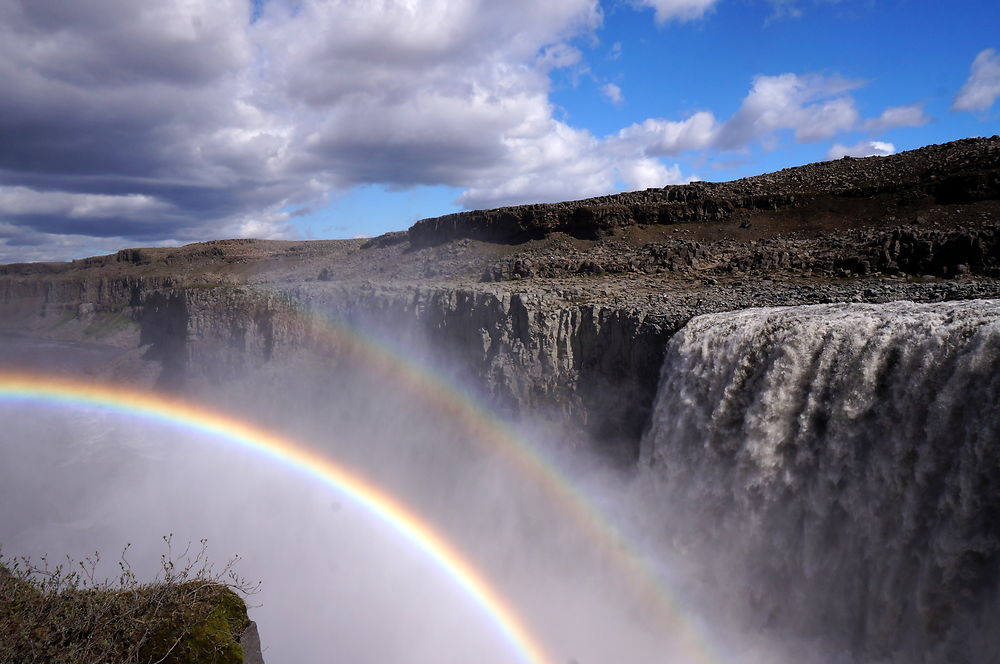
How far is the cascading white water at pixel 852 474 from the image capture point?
9.41m

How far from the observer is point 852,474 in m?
11.5

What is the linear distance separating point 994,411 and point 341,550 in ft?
76.2

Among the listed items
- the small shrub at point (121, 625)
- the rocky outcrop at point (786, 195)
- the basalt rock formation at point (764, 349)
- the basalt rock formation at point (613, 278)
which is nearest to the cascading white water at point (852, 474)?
the basalt rock formation at point (764, 349)

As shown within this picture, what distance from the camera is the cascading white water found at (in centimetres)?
941

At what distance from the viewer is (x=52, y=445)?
4206 cm

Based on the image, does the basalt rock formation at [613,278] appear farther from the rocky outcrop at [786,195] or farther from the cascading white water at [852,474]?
the cascading white water at [852,474]

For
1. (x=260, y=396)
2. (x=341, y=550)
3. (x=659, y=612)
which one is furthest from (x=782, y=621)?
(x=260, y=396)

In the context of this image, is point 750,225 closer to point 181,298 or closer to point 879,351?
point 879,351

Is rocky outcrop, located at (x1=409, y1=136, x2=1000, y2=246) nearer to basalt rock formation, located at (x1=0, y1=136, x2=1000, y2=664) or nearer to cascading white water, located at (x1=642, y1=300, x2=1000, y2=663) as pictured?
basalt rock formation, located at (x1=0, y1=136, x2=1000, y2=664)

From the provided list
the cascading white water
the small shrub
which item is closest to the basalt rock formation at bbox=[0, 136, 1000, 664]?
the cascading white water

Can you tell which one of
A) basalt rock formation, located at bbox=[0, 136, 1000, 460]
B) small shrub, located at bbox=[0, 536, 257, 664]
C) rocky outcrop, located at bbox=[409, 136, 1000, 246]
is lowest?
small shrub, located at bbox=[0, 536, 257, 664]

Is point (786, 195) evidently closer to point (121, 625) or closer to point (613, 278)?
point (613, 278)

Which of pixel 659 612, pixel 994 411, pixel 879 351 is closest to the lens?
pixel 994 411

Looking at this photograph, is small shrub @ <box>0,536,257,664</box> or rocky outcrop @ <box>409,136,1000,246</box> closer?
small shrub @ <box>0,536,257,664</box>
